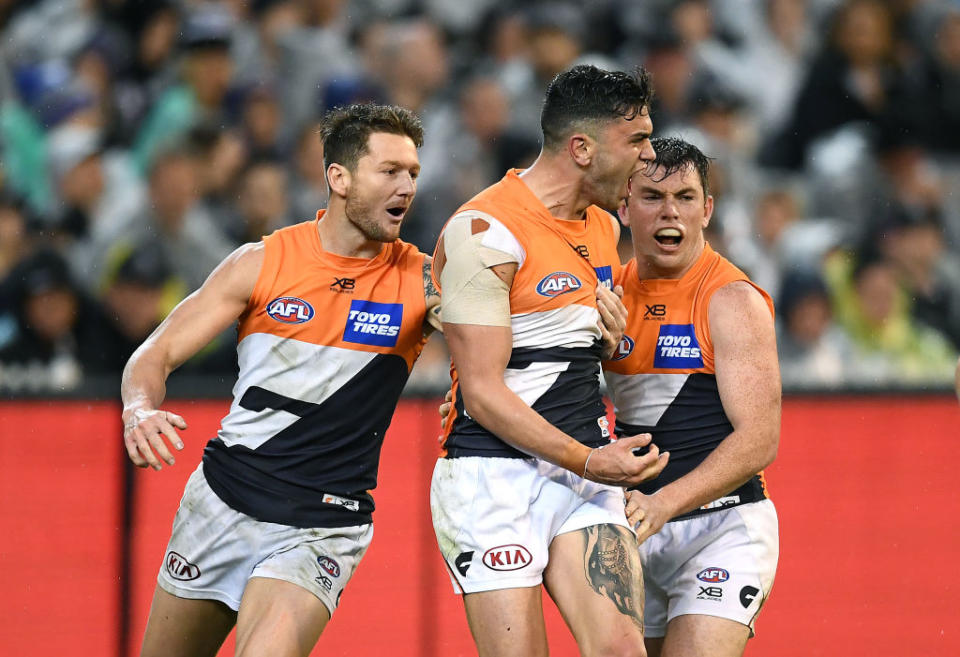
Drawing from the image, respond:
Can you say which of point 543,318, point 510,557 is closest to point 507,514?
point 510,557

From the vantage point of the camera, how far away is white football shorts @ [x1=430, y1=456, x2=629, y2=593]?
13.4 feet

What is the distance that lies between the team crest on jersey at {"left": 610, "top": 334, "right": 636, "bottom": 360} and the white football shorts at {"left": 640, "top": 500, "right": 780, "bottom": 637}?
675 millimetres

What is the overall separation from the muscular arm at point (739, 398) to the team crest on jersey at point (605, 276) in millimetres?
429

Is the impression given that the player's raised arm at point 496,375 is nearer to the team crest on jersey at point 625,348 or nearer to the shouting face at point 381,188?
the shouting face at point 381,188

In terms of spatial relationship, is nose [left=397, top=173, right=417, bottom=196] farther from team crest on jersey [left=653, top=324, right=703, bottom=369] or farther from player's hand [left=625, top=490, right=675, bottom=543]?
player's hand [left=625, top=490, right=675, bottom=543]

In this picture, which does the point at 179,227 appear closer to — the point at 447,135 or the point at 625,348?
the point at 447,135

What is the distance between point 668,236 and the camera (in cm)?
469

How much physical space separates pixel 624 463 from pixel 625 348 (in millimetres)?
906

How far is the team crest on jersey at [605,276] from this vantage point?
4.40 m

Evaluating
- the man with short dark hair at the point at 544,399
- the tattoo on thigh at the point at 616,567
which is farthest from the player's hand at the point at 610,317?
the tattoo on thigh at the point at 616,567

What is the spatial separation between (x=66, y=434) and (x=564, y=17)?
578 cm

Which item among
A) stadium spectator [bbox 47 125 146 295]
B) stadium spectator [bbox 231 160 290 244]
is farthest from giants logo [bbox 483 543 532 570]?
stadium spectator [bbox 47 125 146 295]

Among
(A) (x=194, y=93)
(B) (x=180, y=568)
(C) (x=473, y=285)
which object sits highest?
(A) (x=194, y=93)

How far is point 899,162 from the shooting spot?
9.90 m
